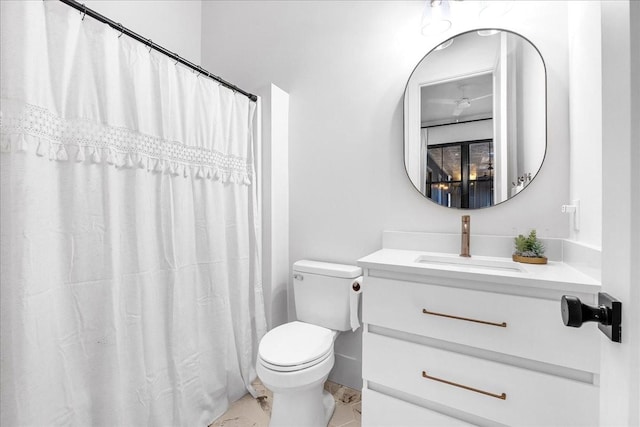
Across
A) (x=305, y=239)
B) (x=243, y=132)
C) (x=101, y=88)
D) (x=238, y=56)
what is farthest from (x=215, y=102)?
(x=305, y=239)

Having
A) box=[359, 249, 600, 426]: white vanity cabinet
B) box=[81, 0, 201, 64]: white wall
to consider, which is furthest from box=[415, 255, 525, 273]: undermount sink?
box=[81, 0, 201, 64]: white wall

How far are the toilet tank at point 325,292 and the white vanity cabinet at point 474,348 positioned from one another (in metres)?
0.37

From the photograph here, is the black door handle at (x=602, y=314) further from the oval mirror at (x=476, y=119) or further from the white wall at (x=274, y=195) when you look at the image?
the white wall at (x=274, y=195)

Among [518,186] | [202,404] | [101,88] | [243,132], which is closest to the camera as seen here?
[101,88]

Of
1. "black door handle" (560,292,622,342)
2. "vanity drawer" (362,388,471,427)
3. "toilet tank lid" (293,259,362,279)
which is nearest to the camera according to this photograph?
"black door handle" (560,292,622,342)

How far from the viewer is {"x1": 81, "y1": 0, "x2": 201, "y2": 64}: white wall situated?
1.77 metres

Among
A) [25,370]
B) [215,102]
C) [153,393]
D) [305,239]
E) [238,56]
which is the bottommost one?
[153,393]

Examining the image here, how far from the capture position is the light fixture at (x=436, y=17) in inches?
59.2

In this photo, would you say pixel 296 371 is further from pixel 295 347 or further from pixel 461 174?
pixel 461 174

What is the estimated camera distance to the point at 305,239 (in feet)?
6.50

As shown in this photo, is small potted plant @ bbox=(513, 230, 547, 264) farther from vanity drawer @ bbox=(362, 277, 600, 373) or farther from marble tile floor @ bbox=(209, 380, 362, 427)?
marble tile floor @ bbox=(209, 380, 362, 427)

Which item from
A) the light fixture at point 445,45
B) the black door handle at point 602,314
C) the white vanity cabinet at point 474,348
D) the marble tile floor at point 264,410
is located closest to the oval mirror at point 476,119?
the light fixture at point 445,45

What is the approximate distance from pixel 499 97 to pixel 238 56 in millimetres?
1816

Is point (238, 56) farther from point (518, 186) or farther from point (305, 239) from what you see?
point (518, 186)
